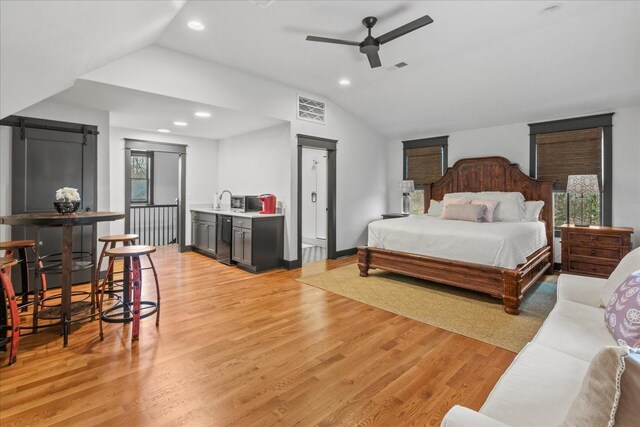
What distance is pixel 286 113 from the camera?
4.88 meters

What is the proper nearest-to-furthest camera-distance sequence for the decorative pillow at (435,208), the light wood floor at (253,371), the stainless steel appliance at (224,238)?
the light wood floor at (253,371), the stainless steel appliance at (224,238), the decorative pillow at (435,208)

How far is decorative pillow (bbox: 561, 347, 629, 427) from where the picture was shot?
68 centimetres

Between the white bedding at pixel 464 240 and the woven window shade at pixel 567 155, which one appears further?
the woven window shade at pixel 567 155

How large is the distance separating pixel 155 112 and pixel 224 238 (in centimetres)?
220

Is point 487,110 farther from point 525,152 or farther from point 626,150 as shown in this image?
point 626,150

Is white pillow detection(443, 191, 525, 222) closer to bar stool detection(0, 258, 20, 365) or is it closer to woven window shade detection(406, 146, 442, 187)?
woven window shade detection(406, 146, 442, 187)

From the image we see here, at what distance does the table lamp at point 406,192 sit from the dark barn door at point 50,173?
5.17m

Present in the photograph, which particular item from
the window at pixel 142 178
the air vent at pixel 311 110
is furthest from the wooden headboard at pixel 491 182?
the window at pixel 142 178

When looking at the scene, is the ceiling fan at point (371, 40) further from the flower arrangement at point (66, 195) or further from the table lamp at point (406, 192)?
the table lamp at point (406, 192)

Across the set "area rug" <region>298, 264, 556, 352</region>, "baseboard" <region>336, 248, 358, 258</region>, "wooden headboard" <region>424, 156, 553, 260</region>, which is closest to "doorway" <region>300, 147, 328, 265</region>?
"baseboard" <region>336, 248, 358, 258</region>

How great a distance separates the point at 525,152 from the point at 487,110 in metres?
0.94

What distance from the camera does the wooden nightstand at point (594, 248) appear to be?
3.95 m

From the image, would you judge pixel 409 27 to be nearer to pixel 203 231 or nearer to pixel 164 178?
pixel 203 231

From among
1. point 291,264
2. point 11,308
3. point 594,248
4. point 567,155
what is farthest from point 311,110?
point 594,248
